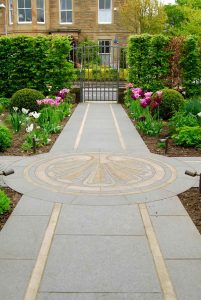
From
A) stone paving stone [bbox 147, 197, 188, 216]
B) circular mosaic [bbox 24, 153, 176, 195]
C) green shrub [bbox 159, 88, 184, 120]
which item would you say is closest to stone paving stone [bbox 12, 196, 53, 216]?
circular mosaic [bbox 24, 153, 176, 195]

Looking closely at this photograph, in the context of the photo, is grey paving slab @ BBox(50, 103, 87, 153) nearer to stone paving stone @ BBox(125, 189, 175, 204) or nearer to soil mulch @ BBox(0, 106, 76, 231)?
soil mulch @ BBox(0, 106, 76, 231)

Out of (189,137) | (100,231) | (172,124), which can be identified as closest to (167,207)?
(100,231)

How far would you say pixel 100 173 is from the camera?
24.2 feet

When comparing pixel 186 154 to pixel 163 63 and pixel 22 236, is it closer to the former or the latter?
pixel 22 236

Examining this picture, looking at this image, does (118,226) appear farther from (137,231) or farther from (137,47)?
(137,47)

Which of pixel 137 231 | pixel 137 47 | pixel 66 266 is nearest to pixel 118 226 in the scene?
pixel 137 231

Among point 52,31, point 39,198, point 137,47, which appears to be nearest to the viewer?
point 39,198

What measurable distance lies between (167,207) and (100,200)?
1.01 m

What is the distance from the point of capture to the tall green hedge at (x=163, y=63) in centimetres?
1667

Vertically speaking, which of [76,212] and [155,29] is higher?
[155,29]

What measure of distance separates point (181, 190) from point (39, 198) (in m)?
2.29

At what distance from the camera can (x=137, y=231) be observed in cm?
497

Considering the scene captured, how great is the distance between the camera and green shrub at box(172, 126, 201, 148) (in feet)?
31.0

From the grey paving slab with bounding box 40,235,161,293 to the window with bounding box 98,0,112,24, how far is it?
33009 mm
